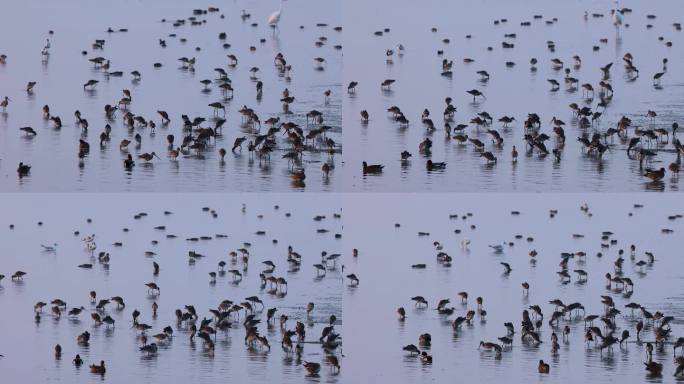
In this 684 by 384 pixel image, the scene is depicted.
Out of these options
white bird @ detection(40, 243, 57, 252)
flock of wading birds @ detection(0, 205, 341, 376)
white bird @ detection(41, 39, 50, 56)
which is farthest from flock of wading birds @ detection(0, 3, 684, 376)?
white bird @ detection(41, 39, 50, 56)

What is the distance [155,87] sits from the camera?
87.9 feet

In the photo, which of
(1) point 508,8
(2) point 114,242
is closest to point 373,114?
(2) point 114,242

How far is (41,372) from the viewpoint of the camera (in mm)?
19547

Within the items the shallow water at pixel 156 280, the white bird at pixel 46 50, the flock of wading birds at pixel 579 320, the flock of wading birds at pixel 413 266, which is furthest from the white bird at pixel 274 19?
the flock of wading birds at pixel 579 320

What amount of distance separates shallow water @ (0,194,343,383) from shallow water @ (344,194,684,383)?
609 millimetres

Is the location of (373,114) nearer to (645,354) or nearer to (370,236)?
(370,236)

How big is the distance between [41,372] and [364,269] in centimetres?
537

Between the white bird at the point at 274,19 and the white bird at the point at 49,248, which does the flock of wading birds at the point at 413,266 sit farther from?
the white bird at the point at 274,19

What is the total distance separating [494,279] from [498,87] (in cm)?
368

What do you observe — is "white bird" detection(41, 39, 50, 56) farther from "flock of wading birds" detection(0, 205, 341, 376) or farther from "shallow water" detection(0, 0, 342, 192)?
"flock of wading birds" detection(0, 205, 341, 376)

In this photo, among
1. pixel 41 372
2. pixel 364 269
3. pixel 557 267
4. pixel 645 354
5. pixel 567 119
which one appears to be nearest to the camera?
pixel 41 372

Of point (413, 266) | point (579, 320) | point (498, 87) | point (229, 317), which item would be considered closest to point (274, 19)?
point (498, 87)

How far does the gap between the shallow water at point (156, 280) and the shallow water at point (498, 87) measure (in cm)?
172

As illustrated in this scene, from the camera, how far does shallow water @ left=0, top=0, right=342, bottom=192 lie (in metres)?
21.3
